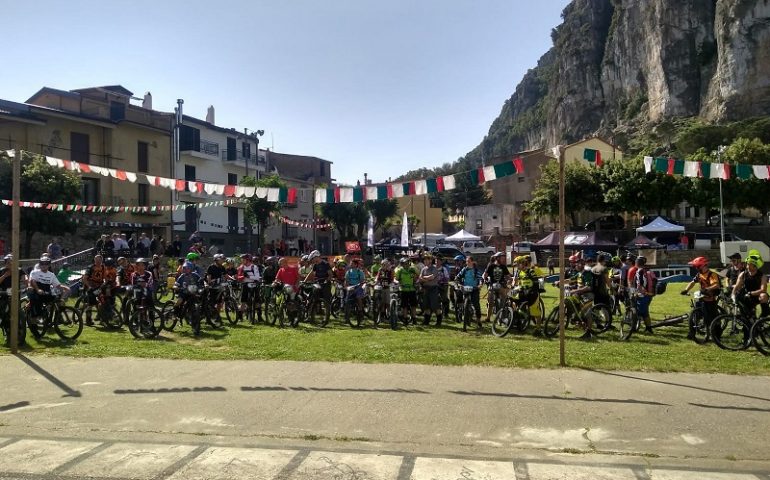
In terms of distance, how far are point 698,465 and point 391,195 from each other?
8.85m

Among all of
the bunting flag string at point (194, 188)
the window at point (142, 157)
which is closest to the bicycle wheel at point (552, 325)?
the bunting flag string at point (194, 188)

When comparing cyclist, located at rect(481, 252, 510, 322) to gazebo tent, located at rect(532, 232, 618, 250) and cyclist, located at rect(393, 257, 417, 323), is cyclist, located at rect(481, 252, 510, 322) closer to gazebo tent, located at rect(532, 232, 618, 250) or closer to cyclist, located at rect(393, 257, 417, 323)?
cyclist, located at rect(393, 257, 417, 323)

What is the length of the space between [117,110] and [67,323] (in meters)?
31.1

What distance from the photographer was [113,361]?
9.55 metres

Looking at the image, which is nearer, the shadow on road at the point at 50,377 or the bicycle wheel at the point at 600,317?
the shadow on road at the point at 50,377

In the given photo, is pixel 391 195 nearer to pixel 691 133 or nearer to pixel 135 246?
pixel 135 246

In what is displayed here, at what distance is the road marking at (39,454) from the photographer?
16.9 ft

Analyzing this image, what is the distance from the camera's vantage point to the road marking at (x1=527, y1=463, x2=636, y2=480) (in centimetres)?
492

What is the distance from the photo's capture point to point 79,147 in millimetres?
36531

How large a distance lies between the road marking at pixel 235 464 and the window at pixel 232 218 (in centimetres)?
4480

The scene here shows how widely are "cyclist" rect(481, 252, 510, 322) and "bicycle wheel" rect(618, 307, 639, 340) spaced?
2.62 meters

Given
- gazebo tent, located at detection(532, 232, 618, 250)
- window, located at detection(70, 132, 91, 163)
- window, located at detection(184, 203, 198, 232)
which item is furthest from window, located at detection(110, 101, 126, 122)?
gazebo tent, located at detection(532, 232, 618, 250)

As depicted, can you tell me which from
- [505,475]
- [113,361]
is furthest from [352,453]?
[113,361]

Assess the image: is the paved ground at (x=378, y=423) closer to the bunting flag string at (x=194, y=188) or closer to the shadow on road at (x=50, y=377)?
the shadow on road at (x=50, y=377)
